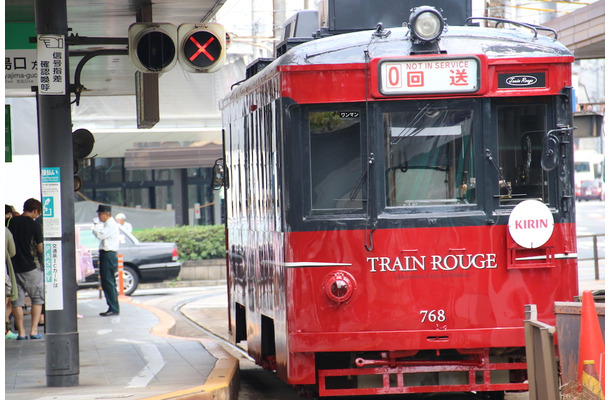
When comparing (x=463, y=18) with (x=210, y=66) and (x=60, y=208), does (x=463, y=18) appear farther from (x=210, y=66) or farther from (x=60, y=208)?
(x=60, y=208)

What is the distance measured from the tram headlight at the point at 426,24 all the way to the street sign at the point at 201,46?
2.29 metres

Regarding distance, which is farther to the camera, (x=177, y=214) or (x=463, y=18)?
(x=177, y=214)

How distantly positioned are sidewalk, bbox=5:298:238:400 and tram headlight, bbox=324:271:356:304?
1.50m

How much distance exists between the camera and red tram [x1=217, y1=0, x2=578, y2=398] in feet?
25.3

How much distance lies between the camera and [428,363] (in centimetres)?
795

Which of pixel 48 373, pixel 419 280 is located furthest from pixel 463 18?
pixel 48 373

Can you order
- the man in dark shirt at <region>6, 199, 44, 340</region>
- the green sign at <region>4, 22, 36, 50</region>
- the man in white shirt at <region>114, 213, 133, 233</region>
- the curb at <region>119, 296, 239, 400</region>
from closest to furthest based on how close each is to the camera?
1. the curb at <region>119, 296, 239, 400</region>
2. the green sign at <region>4, 22, 36, 50</region>
3. the man in dark shirt at <region>6, 199, 44, 340</region>
4. the man in white shirt at <region>114, 213, 133, 233</region>

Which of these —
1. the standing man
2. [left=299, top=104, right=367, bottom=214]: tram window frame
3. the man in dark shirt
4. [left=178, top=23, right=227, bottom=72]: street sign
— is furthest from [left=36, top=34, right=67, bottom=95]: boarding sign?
the standing man

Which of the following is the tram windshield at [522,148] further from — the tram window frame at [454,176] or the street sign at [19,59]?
the street sign at [19,59]

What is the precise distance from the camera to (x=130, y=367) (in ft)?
34.8

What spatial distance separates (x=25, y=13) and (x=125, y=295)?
11704mm

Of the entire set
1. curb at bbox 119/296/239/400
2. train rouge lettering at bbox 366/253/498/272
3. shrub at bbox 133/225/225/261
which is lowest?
curb at bbox 119/296/239/400

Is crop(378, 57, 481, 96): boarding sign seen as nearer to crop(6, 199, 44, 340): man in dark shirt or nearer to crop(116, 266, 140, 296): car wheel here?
crop(6, 199, 44, 340): man in dark shirt

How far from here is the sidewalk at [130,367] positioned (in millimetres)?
8586
